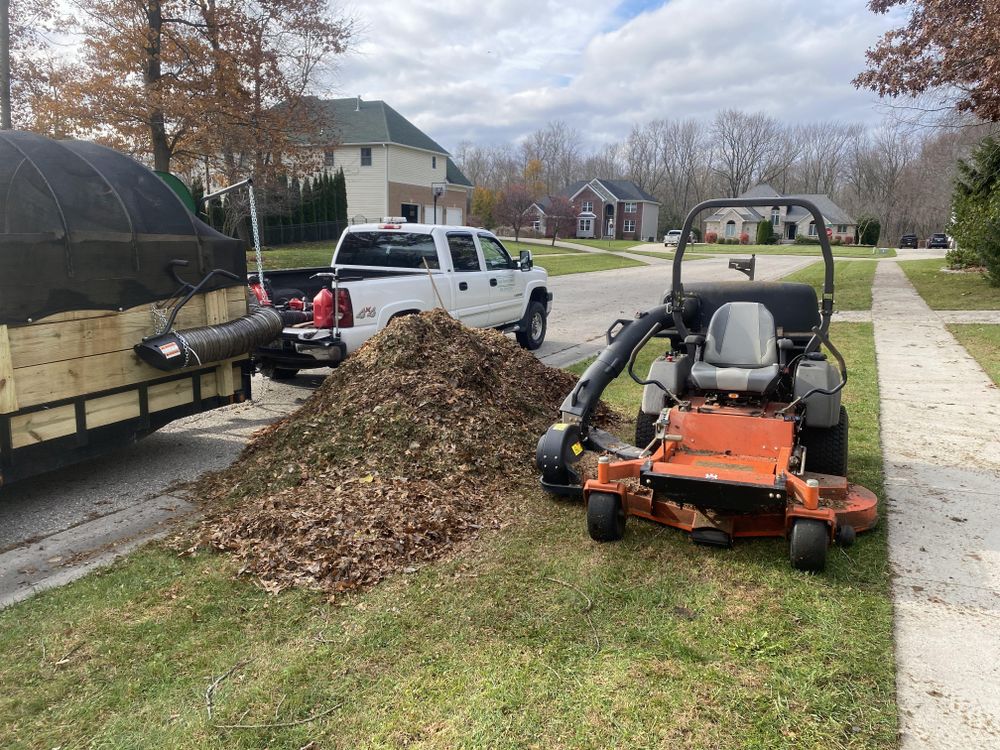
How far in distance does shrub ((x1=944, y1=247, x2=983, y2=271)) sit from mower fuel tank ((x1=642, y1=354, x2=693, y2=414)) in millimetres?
20649

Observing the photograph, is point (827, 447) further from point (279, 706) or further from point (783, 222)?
point (783, 222)

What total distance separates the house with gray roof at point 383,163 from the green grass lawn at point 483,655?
130ft

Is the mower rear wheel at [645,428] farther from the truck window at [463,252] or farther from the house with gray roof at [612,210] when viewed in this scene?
the house with gray roof at [612,210]

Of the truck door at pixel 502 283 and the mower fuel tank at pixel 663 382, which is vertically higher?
the truck door at pixel 502 283

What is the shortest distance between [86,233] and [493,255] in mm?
6582

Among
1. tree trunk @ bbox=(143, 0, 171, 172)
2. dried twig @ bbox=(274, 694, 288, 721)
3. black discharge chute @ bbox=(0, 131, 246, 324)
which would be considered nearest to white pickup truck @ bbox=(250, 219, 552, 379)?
black discharge chute @ bbox=(0, 131, 246, 324)

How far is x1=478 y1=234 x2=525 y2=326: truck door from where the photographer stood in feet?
35.2

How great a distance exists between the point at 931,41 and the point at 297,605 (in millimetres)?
17975

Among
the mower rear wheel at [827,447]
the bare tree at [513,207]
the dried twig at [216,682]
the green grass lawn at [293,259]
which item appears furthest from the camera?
the bare tree at [513,207]

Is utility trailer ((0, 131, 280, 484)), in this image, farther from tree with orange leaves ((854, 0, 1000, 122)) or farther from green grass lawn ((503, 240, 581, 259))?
green grass lawn ((503, 240, 581, 259))

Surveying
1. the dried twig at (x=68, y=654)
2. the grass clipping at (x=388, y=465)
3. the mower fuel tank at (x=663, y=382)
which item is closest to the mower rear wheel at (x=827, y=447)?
the mower fuel tank at (x=663, y=382)

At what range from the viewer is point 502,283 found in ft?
36.0

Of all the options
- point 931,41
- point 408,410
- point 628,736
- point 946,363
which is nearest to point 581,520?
point 408,410

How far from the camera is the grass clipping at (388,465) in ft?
13.7
